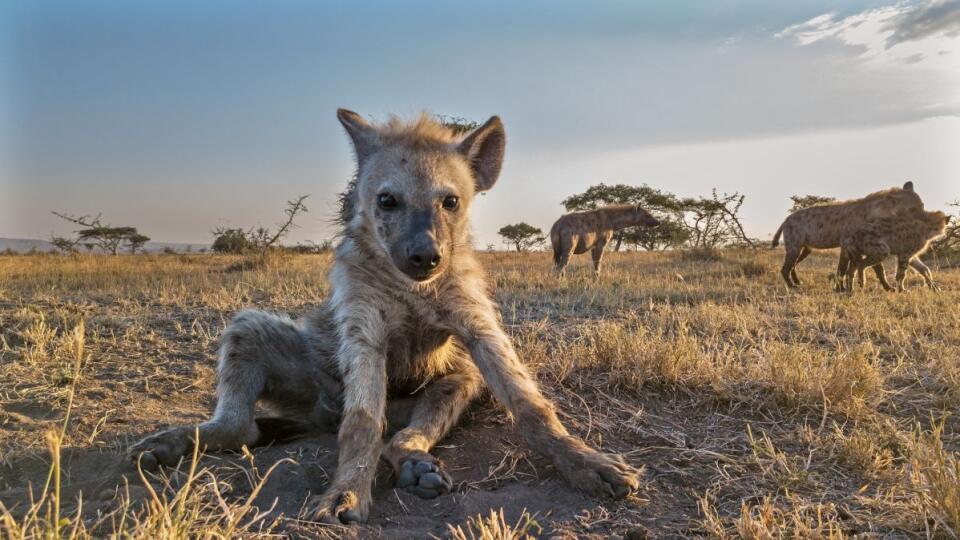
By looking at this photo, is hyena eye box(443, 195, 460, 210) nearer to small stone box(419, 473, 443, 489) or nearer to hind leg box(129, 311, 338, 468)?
hind leg box(129, 311, 338, 468)

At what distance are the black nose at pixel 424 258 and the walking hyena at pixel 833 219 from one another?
275 inches

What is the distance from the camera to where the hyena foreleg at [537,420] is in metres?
1.88

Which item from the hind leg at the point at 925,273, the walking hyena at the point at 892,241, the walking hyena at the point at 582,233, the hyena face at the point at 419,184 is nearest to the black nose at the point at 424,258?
the hyena face at the point at 419,184

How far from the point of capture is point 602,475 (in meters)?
1.88

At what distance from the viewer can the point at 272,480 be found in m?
2.03

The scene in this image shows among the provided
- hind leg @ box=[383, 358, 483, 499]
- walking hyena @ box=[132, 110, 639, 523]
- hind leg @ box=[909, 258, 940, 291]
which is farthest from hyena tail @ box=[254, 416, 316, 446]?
hind leg @ box=[909, 258, 940, 291]

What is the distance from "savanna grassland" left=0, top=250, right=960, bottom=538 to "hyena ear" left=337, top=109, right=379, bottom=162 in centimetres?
114

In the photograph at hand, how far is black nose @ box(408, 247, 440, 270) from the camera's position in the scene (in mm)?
2209

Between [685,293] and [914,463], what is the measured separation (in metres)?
4.53

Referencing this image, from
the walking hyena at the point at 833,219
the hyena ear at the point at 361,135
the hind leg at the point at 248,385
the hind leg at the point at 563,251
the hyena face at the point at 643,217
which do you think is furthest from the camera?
the hyena face at the point at 643,217

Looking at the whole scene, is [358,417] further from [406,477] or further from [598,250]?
[598,250]

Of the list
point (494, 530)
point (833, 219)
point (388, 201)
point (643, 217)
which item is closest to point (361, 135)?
point (388, 201)

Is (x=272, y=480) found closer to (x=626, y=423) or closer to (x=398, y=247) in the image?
(x=398, y=247)

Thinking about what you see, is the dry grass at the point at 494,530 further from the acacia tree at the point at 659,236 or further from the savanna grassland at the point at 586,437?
the acacia tree at the point at 659,236
